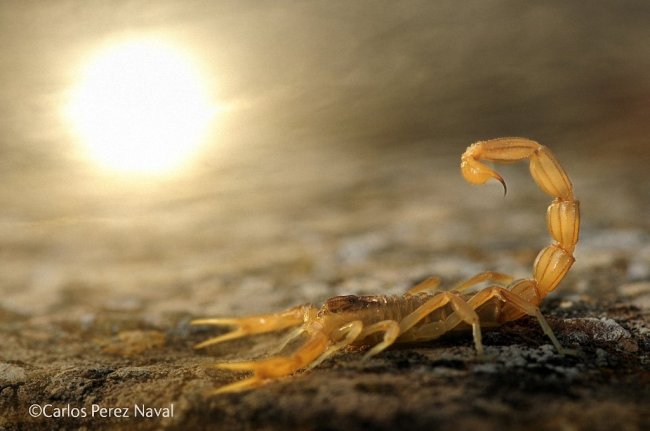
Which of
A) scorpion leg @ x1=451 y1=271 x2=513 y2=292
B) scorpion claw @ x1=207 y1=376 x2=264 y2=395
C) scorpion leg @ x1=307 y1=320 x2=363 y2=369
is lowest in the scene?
scorpion claw @ x1=207 y1=376 x2=264 y2=395

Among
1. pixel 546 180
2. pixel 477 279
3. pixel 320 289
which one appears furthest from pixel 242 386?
pixel 320 289

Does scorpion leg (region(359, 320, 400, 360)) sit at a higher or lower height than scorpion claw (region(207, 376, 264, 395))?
higher

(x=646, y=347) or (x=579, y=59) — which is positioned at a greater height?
(x=579, y=59)

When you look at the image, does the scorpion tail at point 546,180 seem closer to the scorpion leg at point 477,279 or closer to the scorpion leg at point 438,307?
the scorpion leg at point 477,279

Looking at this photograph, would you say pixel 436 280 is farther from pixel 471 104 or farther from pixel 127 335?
pixel 471 104

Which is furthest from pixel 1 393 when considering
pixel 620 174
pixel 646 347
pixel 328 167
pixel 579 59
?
pixel 620 174

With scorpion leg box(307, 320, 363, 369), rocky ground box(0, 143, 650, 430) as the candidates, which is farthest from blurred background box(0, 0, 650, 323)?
scorpion leg box(307, 320, 363, 369)

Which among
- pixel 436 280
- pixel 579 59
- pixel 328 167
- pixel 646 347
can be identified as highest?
pixel 579 59

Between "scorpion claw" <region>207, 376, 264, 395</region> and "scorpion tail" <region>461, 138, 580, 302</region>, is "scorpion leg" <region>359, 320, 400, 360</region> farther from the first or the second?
"scorpion tail" <region>461, 138, 580, 302</region>
